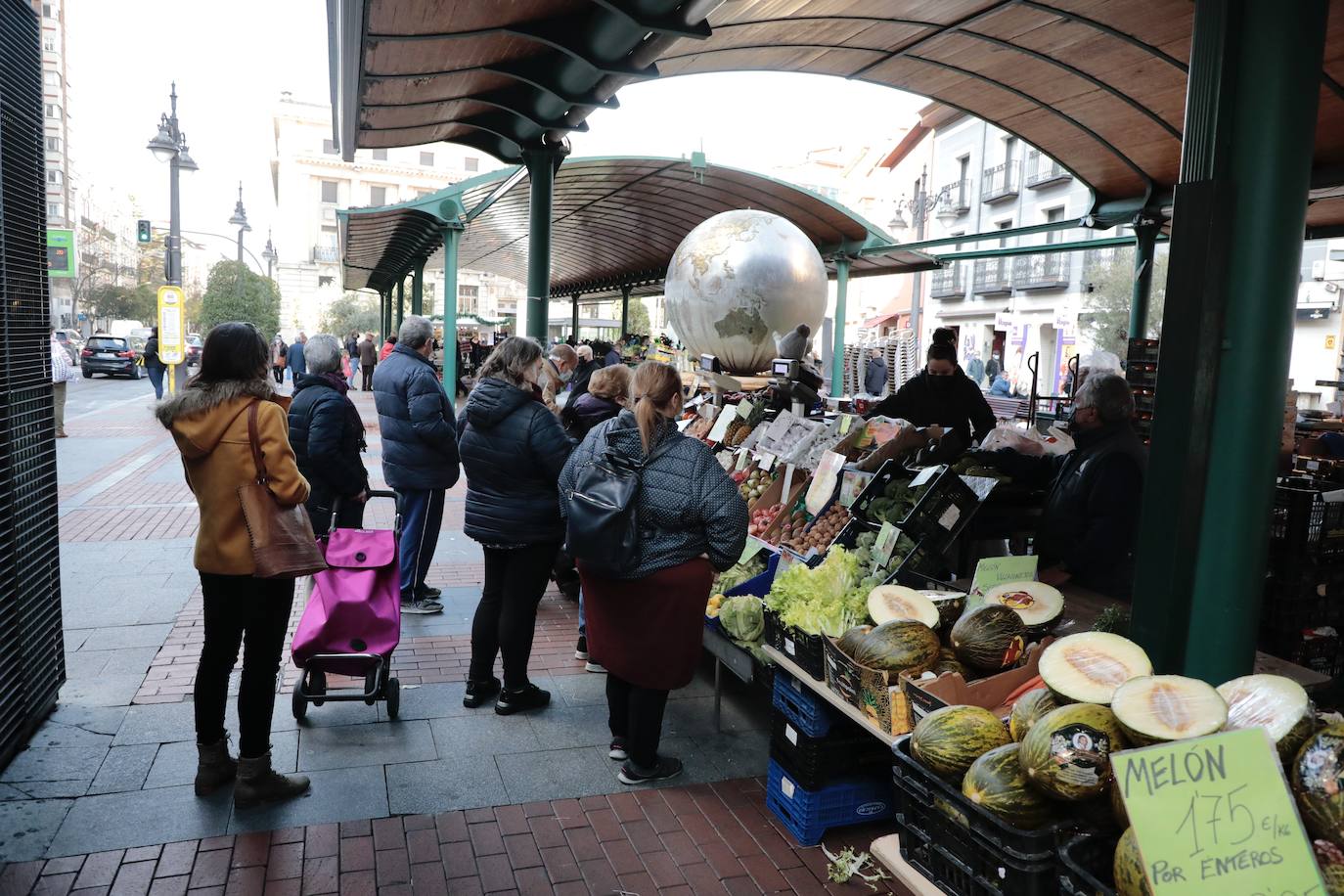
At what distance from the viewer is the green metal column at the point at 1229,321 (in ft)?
9.21

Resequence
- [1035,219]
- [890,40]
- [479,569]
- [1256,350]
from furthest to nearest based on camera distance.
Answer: [1035,219]
[479,569]
[890,40]
[1256,350]

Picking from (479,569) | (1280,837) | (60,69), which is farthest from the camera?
(60,69)

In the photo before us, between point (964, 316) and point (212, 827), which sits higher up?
point (964, 316)

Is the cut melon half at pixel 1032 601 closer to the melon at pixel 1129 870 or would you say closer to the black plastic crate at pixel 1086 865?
the black plastic crate at pixel 1086 865

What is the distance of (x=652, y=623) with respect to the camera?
3842mm

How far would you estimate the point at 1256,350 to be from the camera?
2.85 metres

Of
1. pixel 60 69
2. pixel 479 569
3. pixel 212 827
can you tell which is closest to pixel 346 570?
pixel 212 827

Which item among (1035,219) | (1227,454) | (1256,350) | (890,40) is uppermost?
(1035,219)

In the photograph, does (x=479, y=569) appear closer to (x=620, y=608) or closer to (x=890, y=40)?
(x=620, y=608)

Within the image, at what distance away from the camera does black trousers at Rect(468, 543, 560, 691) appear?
4.59 meters

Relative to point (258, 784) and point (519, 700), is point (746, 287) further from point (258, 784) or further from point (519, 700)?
point (258, 784)

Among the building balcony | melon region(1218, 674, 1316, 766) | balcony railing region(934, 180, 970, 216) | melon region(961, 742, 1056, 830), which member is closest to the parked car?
balcony railing region(934, 180, 970, 216)

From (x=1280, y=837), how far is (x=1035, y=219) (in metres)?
36.4

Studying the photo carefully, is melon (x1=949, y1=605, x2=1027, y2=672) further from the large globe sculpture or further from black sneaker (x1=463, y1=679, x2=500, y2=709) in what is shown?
the large globe sculpture
